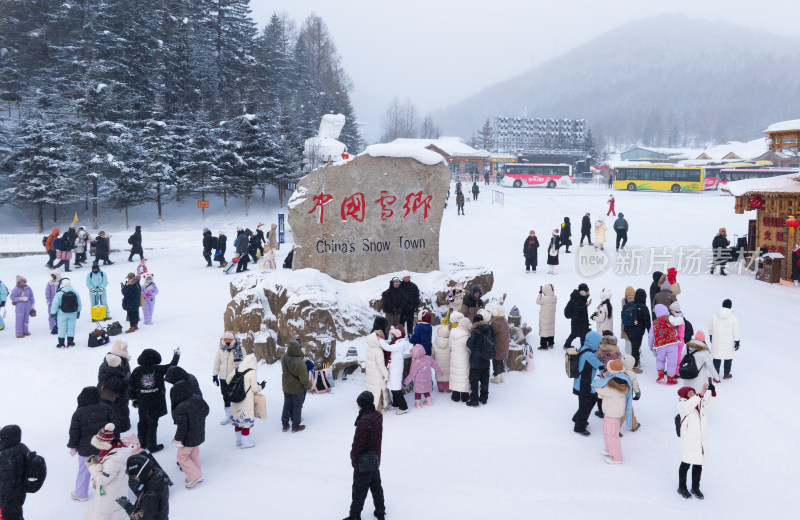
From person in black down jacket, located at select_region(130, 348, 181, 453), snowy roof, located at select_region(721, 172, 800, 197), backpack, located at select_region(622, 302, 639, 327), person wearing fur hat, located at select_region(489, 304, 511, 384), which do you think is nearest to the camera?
person in black down jacket, located at select_region(130, 348, 181, 453)

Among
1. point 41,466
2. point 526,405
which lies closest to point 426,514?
point 526,405

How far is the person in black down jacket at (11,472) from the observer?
15.0ft

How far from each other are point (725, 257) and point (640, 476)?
533 inches

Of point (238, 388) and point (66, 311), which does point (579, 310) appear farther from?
point (66, 311)

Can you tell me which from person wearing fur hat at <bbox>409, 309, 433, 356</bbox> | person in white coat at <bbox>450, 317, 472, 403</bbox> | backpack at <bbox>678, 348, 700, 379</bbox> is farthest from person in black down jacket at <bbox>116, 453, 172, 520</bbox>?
backpack at <bbox>678, 348, 700, 379</bbox>

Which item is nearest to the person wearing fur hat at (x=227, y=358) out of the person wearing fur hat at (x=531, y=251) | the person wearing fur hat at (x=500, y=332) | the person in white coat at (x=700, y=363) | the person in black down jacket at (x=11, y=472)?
the person in black down jacket at (x=11, y=472)

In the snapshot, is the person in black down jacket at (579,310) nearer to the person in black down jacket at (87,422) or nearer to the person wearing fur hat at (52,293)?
the person in black down jacket at (87,422)

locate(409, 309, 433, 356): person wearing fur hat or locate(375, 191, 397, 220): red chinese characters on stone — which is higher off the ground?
locate(375, 191, 397, 220): red chinese characters on stone

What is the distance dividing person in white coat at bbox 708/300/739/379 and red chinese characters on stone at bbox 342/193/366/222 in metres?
6.66

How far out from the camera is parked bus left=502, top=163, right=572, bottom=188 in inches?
1805

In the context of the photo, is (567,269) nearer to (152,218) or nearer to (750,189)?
(750,189)

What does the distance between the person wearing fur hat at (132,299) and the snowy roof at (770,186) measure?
691 inches

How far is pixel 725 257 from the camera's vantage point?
16.9 meters

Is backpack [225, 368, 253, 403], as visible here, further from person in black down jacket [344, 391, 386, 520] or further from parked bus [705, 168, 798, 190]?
parked bus [705, 168, 798, 190]
